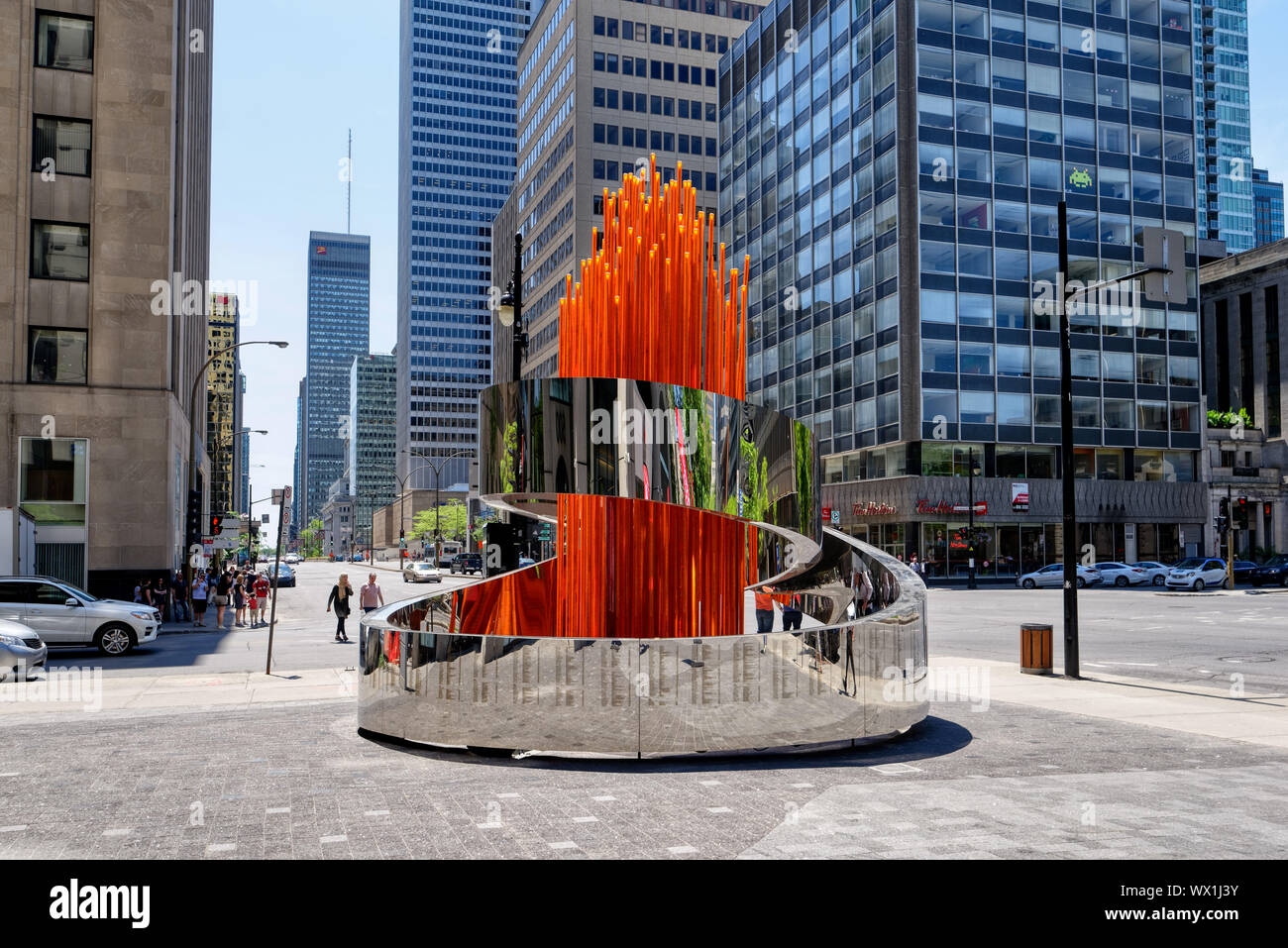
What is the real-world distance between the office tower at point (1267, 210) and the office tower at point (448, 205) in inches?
5377

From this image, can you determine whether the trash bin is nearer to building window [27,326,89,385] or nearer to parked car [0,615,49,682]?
parked car [0,615,49,682]

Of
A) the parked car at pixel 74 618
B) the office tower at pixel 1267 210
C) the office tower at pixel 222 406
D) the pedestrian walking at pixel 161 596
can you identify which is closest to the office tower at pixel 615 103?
the office tower at pixel 222 406

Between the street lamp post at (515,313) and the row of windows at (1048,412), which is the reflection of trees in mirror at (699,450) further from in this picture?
the row of windows at (1048,412)

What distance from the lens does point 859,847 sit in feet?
20.9

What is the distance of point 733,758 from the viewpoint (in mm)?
9828

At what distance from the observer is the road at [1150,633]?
1755 cm

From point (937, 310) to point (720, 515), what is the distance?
48.6 m

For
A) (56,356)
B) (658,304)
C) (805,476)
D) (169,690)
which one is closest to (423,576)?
(56,356)

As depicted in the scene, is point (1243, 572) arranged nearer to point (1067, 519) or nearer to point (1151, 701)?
point (1067, 519)

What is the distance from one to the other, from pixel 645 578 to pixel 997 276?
5268 cm

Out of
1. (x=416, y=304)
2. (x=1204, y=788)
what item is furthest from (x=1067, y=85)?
(x=416, y=304)

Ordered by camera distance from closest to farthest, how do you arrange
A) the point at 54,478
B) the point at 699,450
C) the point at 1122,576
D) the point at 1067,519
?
the point at 699,450 < the point at 1067,519 < the point at 54,478 < the point at 1122,576

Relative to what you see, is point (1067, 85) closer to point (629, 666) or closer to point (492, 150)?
point (629, 666)

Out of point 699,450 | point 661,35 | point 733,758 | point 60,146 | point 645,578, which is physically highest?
point 661,35
